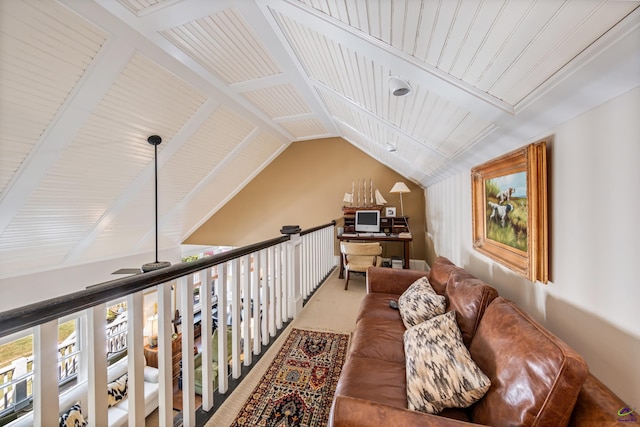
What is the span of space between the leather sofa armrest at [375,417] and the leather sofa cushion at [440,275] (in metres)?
1.14

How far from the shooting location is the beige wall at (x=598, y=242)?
2.42 feet

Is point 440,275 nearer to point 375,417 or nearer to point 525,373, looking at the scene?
point 525,373

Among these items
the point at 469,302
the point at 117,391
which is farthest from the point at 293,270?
the point at 117,391

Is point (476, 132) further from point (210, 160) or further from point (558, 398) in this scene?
point (210, 160)

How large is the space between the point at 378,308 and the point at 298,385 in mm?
818

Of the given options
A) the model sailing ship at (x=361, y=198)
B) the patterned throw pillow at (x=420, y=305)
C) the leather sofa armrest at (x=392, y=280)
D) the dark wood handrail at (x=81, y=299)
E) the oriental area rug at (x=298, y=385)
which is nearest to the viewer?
the dark wood handrail at (x=81, y=299)

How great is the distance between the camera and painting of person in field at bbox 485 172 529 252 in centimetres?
127

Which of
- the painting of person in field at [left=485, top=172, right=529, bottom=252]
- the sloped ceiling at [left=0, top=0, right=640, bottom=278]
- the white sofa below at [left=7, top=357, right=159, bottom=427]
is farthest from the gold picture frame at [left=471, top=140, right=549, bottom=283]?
the white sofa below at [left=7, top=357, right=159, bottom=427]

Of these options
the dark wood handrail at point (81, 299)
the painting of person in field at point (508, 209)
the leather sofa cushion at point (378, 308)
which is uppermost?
the painting of person in field at point (508, 209)

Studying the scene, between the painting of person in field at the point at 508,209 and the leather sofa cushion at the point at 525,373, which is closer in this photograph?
the leather sofa cushion at the point at 525,373

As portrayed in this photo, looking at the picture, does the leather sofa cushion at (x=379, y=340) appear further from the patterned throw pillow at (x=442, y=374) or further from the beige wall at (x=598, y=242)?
the beige wall at (x=598, y=242)

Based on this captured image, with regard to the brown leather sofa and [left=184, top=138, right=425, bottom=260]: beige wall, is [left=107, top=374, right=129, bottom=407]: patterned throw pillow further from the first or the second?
[left=184, top=138, right=425, bottom=260]: beige wall

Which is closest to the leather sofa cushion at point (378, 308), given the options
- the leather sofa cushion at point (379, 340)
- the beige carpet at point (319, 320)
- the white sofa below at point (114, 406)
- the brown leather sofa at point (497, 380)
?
the leather sofa cushion at point (379, 340)

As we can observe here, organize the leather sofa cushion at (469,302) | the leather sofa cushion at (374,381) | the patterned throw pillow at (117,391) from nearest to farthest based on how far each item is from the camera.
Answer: the leather sofa cushion at (374,381), the leather sofa cushion at (469,302), the patterned throw pillow at (117,391)
